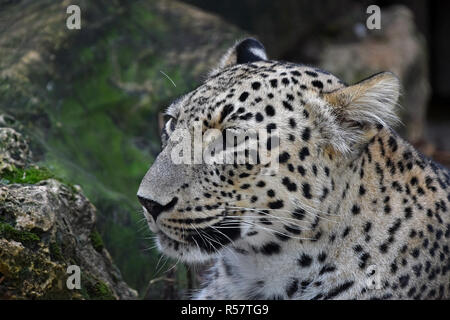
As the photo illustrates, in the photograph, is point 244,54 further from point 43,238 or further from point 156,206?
point 43,238

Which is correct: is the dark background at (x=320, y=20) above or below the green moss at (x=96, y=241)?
above

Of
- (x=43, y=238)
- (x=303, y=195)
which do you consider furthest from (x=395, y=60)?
(x=43, y=238)

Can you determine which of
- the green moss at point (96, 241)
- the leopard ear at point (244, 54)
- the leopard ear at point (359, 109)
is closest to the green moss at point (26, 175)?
the green moss at point (96, 241)

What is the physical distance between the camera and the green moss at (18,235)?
17.8ft

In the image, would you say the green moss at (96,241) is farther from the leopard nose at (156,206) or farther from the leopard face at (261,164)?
the leopard nose at (156,206)

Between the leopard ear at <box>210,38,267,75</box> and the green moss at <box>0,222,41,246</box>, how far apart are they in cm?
265

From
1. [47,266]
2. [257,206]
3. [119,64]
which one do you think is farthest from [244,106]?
[119,64]

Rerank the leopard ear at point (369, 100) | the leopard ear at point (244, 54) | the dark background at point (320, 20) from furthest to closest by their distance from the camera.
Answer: the dark background at point (320, 20), the leopard ear at point (244, 54), the leopard ear at point (369, 100)

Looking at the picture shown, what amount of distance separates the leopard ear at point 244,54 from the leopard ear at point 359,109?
1.40 meters

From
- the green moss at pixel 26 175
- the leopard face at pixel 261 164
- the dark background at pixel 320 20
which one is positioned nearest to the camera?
the leopard face at pixel 261 164

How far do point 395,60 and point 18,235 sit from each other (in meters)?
12.2

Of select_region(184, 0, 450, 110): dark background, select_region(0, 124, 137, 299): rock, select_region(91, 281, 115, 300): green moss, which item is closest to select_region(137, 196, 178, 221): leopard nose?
select_region(0, 124, 137, 299): rock
